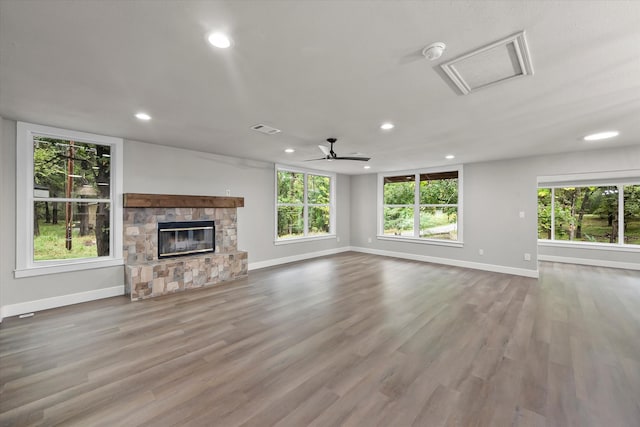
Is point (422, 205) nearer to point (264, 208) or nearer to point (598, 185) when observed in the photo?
point (264, 208)

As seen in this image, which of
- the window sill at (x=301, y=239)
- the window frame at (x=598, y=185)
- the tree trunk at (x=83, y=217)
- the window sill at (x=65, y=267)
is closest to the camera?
the window sill at (x=65, y=267)

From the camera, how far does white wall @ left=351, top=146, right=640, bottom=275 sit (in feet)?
16.4

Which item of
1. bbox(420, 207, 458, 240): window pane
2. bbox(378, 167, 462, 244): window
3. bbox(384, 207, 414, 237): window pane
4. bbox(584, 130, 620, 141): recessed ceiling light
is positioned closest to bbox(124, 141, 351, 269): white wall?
bbox(384, 207, 414, 237): window pane

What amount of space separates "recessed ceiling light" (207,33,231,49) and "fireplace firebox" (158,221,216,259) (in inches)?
149

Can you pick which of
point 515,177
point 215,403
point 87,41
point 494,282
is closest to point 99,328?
point 215,403

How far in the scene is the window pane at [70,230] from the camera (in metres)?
3.73

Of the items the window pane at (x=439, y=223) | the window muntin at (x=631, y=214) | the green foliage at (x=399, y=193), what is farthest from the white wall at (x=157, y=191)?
the window muntin at (x=631, y=214)

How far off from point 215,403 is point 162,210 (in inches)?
145

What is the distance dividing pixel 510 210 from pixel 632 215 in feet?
10.9

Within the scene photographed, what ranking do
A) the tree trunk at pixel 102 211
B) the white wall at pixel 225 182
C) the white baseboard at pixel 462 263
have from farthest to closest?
the white baseboard at pixel 462 263, the white wall at pixel 225 182, the tree trunk at pixel 102 211

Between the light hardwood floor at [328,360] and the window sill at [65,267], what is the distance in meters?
0.53

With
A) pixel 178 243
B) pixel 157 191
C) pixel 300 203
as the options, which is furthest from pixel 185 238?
pixel 300 203

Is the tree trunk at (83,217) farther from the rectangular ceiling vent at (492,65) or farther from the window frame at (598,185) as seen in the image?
the window frame at (598,185)

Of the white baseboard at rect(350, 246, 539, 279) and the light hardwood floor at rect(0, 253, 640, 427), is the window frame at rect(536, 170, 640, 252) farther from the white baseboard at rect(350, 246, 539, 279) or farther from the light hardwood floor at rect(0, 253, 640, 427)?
the light hardwood floor at rect(0, 253, 640, 427)
